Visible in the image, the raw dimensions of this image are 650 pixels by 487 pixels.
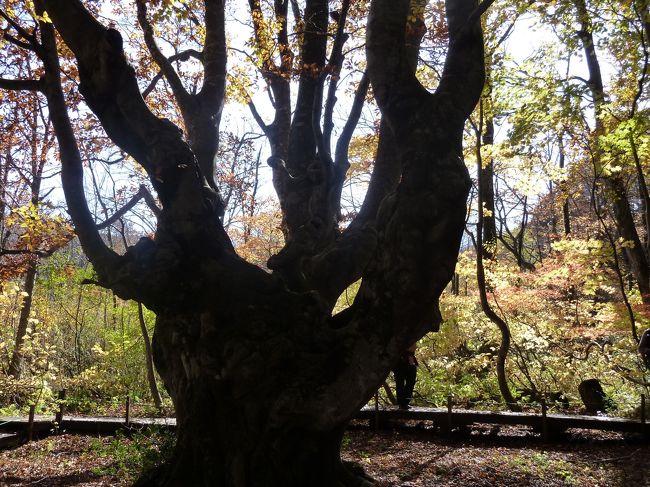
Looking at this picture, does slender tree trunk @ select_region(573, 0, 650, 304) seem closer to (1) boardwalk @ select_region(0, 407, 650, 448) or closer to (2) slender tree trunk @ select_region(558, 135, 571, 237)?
(2) slender tree trunk @ select_region(558, 135, 571, 237)

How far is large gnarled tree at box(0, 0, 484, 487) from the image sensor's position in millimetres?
3082

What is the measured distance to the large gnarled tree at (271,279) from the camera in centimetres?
308

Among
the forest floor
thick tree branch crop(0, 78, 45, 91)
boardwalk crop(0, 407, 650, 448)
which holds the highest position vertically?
thick tree branch crop(0, 78, 45, 91)

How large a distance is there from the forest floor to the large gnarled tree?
190 cm

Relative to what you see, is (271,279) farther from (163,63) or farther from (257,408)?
(163,63)

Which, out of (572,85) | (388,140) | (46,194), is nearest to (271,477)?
(388,140)

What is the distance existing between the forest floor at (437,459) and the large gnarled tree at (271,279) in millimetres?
1898

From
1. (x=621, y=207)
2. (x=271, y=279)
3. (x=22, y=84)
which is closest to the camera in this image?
(x=271, y=279)

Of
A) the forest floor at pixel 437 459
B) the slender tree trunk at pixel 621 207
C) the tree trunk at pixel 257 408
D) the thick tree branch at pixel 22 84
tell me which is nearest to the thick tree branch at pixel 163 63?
the thick tree branch at pixel 22 84

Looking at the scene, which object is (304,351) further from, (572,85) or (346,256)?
(572,85)

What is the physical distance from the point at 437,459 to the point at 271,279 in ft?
12.0

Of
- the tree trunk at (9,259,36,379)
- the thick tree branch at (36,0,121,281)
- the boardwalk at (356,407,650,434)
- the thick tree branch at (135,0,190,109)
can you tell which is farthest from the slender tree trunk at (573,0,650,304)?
the tree trunk at (9,259,36,379)

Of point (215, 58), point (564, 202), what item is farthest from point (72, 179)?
point (564, 202)

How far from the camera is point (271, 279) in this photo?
360 cm
